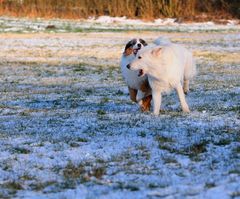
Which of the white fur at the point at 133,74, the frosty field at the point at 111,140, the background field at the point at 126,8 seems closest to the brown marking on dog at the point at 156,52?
the white fur at the point at 133,74

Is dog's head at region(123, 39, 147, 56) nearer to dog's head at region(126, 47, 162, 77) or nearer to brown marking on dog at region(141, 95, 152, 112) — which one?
dog's head at region(126, 47, 162, 77)

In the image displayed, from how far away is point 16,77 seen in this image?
642 inches

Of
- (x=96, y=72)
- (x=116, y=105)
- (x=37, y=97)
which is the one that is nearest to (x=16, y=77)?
(x=96, y=72)

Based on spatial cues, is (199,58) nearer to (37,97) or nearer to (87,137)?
(37,97)

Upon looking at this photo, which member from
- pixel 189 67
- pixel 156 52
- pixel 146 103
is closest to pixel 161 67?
pixel 156 52

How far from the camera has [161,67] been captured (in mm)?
8781

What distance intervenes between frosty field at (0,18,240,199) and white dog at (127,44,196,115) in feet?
1.33

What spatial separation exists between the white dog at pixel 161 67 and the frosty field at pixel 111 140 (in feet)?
1.33

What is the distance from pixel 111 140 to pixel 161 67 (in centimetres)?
194

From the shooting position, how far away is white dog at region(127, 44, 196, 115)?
8.72 m

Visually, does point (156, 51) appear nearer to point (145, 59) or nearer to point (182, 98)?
point (145, 59)

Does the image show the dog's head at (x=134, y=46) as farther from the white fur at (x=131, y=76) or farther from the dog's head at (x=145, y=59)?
the dog's head at (x=145, y=59)

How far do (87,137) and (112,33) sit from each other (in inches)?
1006

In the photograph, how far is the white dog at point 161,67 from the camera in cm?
872
